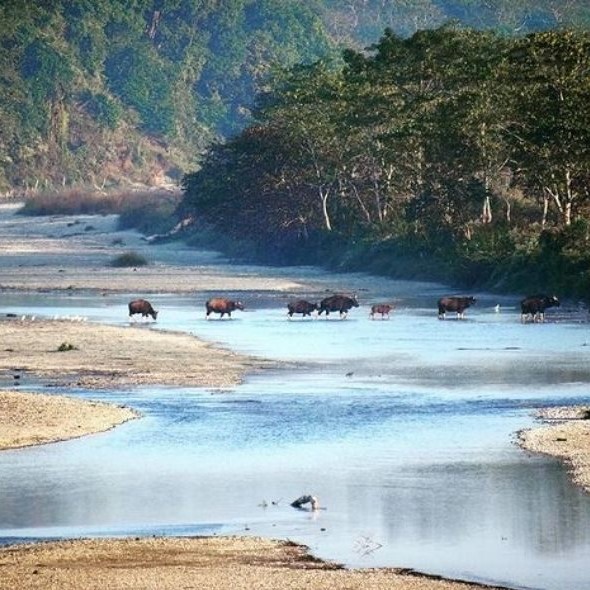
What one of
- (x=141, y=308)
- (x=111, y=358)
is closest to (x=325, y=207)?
(x=141, y=308)

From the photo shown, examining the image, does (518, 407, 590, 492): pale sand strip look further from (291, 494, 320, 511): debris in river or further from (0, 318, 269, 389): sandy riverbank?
(0, 318, 269, 389): sandy riverbank

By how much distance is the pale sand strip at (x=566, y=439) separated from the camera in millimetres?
23391

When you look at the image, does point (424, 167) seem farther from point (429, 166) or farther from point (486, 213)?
point (486, 213)

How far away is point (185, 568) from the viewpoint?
17594mm

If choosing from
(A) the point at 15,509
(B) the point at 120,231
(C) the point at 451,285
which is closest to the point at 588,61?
(C) the point at 451,285

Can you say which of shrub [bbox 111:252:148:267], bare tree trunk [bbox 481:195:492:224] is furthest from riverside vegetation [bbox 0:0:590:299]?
shrub [bbox 111:252:148:267]

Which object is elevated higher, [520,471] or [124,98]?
[124,98]

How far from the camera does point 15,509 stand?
21141 millimetres

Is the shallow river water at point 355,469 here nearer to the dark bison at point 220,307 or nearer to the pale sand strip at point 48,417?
the pale sand strip at point 48,417

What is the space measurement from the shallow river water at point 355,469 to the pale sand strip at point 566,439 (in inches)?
Answer: 11.6

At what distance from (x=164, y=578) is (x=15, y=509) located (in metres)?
4.55

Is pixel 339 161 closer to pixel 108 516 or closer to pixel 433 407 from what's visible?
pixel 433 407

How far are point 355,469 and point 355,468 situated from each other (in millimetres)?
63

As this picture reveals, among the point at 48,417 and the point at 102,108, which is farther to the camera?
the point at 102,108
